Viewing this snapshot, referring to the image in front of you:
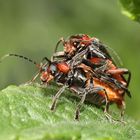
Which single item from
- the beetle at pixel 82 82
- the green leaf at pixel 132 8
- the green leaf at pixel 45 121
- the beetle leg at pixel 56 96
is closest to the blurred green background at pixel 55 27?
the beetle at pixel 82 82

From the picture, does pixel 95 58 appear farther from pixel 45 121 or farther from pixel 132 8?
pixel 45 121

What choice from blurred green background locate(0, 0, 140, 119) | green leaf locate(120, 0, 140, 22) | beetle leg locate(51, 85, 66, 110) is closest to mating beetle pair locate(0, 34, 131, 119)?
beetle leg locate(51, 85, 66, 110)

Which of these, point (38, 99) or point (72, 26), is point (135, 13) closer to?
point (38, 99)

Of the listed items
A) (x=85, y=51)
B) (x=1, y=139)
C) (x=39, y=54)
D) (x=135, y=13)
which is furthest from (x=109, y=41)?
(x=1, y=139)

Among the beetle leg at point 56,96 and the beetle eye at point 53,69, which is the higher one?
the beetle eye at point 53,69

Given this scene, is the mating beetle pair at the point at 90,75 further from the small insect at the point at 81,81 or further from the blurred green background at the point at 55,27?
the blurred green background at the point at 55,27

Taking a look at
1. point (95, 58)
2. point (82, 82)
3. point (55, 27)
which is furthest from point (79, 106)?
point (55, 27)

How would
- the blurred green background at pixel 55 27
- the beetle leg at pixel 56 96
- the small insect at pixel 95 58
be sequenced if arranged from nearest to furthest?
the beetle leg at pixel 56 96 → the small insect at pixel 95 58 → the blurred green background at pixel 55 27

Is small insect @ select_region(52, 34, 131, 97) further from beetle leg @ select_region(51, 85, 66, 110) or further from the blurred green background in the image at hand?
the blurred green background
